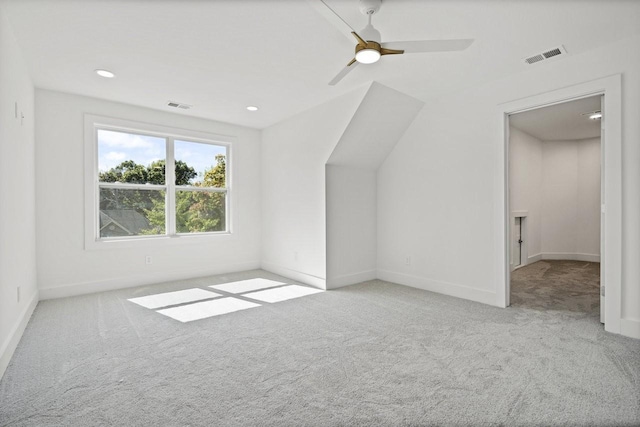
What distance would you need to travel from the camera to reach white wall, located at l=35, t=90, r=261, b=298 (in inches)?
148

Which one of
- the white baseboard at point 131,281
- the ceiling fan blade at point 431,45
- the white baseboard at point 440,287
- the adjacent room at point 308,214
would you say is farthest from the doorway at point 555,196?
the white baseboard at point 131,281

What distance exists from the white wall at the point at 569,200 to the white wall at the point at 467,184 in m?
3.91

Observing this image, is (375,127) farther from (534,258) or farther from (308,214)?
(534,258)

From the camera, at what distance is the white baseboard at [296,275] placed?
171 inches

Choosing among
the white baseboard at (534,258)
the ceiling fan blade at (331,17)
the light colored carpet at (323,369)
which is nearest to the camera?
the light colored carpet at (323,369)

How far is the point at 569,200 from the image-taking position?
644cm

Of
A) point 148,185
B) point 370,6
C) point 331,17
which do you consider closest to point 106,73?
point 148,185

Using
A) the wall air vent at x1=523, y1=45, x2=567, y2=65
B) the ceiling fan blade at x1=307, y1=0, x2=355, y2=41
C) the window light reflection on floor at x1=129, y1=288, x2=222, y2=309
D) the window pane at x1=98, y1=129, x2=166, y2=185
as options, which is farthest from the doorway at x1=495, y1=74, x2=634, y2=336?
the window pane at x1=98, y1=129, x2=166, y2=185

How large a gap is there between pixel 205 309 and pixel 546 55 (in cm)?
419

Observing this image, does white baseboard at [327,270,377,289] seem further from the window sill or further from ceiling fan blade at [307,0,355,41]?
ceiling fan blade at [307,0,355,41]

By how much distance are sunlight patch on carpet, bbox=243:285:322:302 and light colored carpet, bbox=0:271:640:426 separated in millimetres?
551

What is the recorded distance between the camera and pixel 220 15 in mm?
2303

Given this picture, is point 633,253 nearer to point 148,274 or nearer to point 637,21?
point 637,21

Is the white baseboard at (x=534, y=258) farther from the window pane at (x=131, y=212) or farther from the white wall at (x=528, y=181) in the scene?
the window pane at (x=131, y=212)
